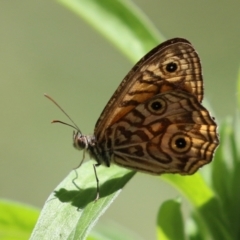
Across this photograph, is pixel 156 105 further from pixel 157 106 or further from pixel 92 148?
pixel 92 148

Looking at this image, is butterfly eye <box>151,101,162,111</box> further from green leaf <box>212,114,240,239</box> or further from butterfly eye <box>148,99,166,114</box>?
green leaf <box>212,114,240,239</box>

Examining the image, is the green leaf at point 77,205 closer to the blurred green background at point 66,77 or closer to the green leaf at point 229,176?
the green leaf at point 229,176

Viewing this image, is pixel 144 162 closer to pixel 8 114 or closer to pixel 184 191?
pixel 184 191

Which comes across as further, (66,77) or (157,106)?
(66,77)

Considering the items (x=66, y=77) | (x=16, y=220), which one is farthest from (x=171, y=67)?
(x=66, y=77)

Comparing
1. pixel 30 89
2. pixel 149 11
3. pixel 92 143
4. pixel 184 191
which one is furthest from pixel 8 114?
pixel 184 191

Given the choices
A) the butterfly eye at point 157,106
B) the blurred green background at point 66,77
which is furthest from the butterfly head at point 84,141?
the blurred green background at point 66,77

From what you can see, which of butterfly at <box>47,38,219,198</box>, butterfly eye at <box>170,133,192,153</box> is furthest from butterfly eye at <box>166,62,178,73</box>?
butterfly eye at <box>170,133,192,153</box>
